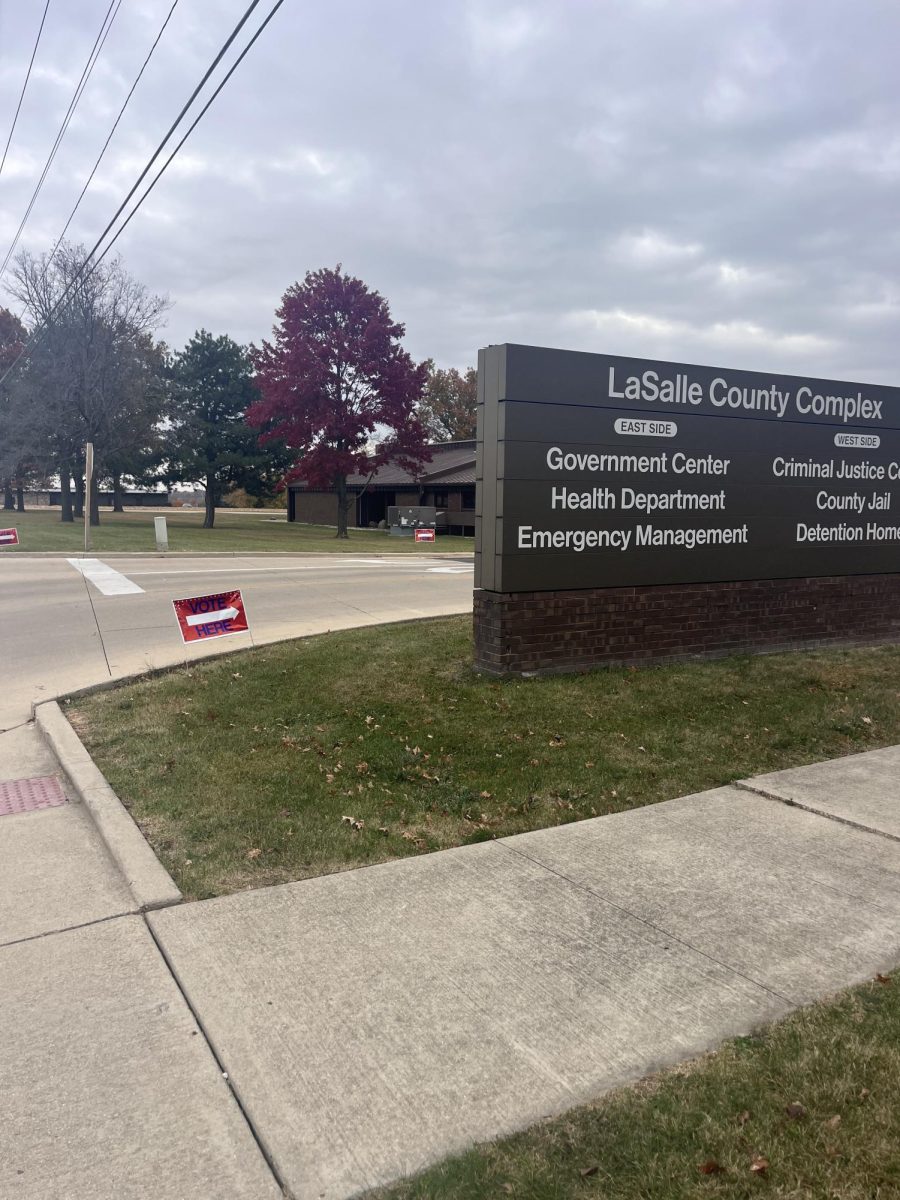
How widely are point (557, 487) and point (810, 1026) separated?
529cm

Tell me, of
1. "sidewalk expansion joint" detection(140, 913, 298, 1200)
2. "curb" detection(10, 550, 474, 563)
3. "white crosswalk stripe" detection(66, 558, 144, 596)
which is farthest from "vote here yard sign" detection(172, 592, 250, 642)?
"curb" detection(10, 550, 474, 563)

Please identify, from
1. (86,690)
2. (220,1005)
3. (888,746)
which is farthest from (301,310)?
(220,1005)

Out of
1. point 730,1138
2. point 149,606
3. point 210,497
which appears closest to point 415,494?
point 210,497

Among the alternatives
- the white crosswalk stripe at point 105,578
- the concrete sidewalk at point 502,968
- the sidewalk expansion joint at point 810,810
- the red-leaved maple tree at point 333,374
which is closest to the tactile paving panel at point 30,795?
the concrete sidewalk at point 502,968

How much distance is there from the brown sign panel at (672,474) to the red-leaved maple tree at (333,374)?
30.8m

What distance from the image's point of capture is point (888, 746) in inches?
264

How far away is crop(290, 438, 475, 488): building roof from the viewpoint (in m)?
45.1

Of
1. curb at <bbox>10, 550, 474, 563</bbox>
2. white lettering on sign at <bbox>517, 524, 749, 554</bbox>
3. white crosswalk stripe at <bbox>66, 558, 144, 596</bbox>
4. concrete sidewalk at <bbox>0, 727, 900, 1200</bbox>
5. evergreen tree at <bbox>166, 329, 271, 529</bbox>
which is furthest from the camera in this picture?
evergreen tree at <bbox>166, 329, 271, 529</bbox>

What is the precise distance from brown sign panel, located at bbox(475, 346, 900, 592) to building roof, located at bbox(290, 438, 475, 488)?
31008 millimetres

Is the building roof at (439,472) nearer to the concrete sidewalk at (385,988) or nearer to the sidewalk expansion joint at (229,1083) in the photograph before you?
the concrete sidewalk at (385,988)

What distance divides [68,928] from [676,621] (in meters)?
6.21

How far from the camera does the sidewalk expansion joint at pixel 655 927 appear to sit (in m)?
3.38

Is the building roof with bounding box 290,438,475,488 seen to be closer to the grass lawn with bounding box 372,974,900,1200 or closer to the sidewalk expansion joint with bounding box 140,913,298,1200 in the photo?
the sidewalk expansion joint with bounding box 140,913,298,1200

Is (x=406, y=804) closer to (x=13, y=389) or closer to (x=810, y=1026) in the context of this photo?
(x=810, y=1026)
